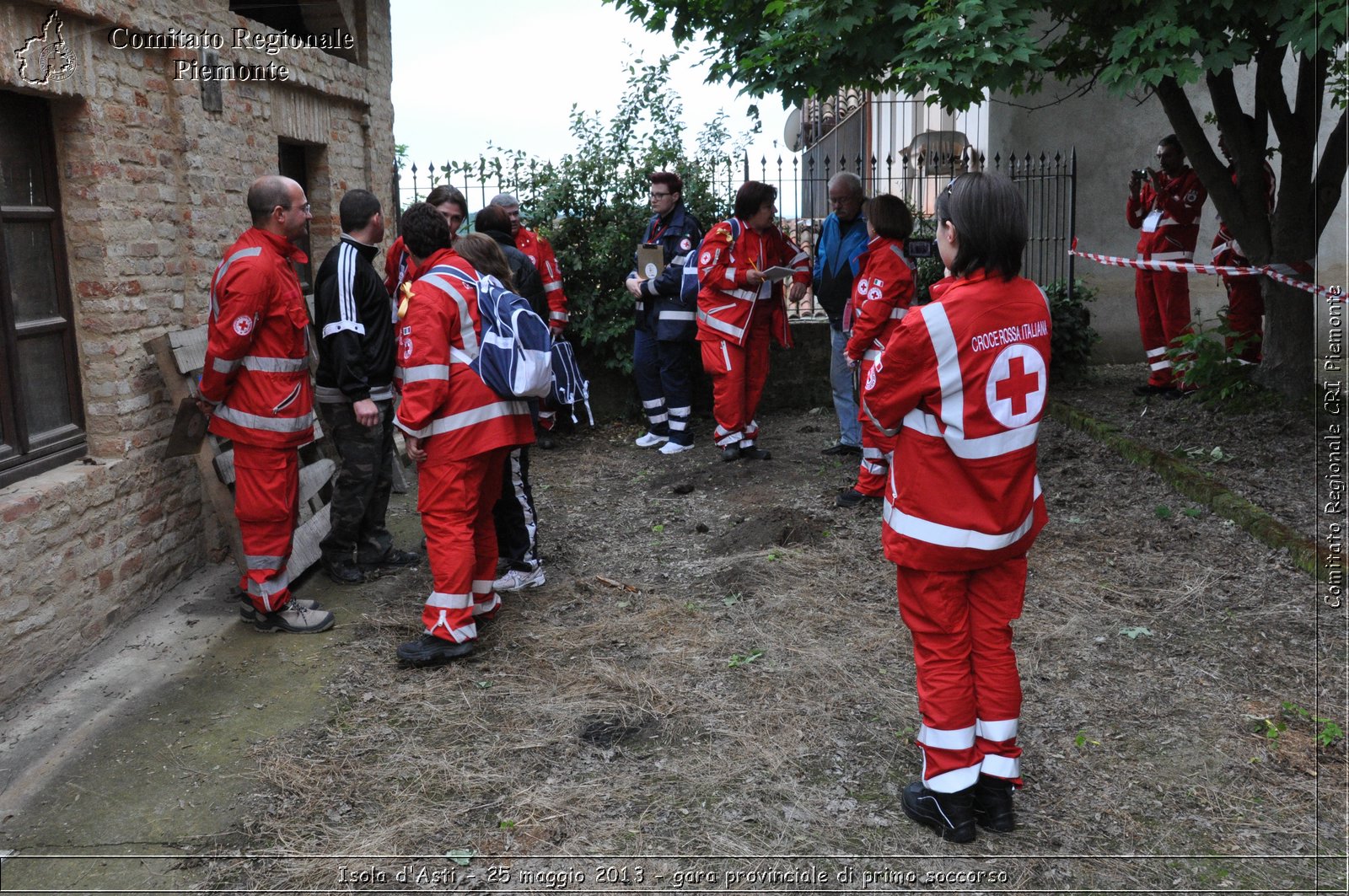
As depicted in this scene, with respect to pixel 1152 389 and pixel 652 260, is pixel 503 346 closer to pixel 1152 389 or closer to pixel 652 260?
pixel 652 260

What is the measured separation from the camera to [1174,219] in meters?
8.98

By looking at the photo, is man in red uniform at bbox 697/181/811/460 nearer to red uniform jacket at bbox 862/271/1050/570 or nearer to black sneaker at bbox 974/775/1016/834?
red uniform jacket at bbox 862/271/1050/570

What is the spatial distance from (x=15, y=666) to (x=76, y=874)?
4.60 ft

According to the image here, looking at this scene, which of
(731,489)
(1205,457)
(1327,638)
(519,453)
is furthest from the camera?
(731,489)

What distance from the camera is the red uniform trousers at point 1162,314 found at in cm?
897

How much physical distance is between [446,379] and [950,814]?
2.61 m

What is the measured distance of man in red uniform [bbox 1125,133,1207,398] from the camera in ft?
29.2

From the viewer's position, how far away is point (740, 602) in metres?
5.42

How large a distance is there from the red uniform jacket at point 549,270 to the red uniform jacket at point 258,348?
3.82 m

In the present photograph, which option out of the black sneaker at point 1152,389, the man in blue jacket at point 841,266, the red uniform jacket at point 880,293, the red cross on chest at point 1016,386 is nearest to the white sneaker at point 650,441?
the man in blue jacket at point 841,266

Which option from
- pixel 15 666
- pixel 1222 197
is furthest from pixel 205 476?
pixel 1222 197

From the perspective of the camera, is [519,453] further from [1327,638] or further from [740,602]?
[1327,638]

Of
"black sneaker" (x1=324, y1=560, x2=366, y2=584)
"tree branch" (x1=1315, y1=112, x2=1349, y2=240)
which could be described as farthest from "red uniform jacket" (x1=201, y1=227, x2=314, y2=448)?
"tree branch" (x1=1315, y1=112, x2=1349, y2=240)

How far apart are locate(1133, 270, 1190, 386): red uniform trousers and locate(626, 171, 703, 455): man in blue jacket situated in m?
3.84
